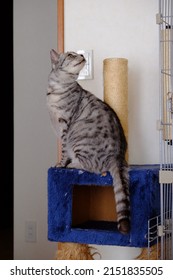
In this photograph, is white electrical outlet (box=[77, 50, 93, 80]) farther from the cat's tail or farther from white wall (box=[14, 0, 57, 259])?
white wall (box=[14, 0, 57, 259])

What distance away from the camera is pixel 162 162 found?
1.69 m

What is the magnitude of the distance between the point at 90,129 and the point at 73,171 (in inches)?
6.4

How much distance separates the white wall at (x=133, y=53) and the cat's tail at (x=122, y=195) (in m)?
0.33

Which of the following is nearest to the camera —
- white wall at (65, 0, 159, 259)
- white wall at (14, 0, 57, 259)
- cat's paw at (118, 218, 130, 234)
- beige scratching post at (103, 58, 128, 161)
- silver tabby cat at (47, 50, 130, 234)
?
cat's paw at (118, 218, 130, 234)

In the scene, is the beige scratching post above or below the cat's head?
below

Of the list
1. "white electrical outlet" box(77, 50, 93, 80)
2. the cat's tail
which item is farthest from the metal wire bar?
"white electrical outlet" box(77, 50, 93, 80)

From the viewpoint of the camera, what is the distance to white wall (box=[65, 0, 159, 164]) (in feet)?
6.39

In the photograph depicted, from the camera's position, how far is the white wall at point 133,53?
1.95 metres

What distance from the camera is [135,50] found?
77.6 inches

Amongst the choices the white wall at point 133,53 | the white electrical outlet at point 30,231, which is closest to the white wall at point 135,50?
the white wall at point 133,53

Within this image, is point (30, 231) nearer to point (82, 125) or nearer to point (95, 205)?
point (95, 205)

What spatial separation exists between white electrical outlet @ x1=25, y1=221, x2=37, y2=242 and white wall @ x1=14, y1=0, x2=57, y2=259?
0.02m
